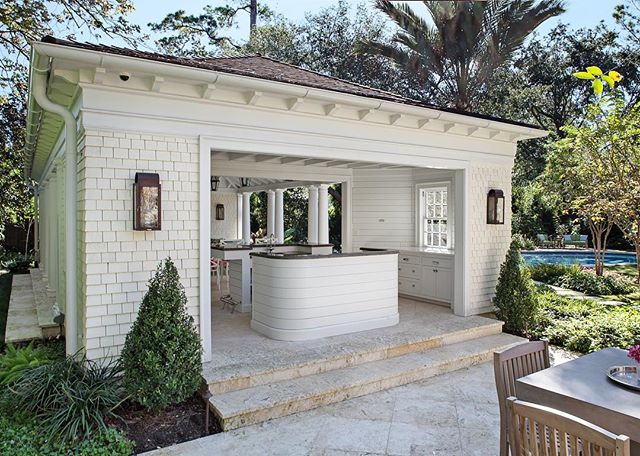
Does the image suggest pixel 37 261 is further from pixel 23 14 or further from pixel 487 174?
pixel 487 174

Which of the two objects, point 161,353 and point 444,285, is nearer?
point 161,353

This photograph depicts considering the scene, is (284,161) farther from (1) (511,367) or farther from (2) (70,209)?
(1) (511,367)

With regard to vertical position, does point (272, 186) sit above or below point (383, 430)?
above

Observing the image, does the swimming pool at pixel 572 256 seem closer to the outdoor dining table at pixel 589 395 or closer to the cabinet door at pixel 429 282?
the cabinet door at pixel 429 282

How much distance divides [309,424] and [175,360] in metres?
1.34

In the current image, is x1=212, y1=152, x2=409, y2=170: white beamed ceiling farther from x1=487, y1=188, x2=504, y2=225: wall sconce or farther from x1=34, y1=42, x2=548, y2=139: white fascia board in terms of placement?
x1=487, y1=188, x2=504, y2=225: wall sconce

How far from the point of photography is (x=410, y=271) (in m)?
8.90

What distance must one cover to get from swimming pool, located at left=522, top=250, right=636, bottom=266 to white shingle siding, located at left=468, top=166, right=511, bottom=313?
434 inches

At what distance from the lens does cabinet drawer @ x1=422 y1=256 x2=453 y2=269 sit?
805 cm

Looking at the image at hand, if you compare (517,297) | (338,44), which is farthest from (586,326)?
(338,44)

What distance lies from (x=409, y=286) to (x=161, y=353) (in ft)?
19.0

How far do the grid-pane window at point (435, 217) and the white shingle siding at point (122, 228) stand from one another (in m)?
5.37

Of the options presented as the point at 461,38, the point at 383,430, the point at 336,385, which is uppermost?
the point at 461,38

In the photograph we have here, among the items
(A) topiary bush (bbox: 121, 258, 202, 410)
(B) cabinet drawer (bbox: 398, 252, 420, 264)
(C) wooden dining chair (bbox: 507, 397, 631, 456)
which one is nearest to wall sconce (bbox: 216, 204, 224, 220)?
(B) cabinet drawer (bbox: 398, 252, 420, 264)
